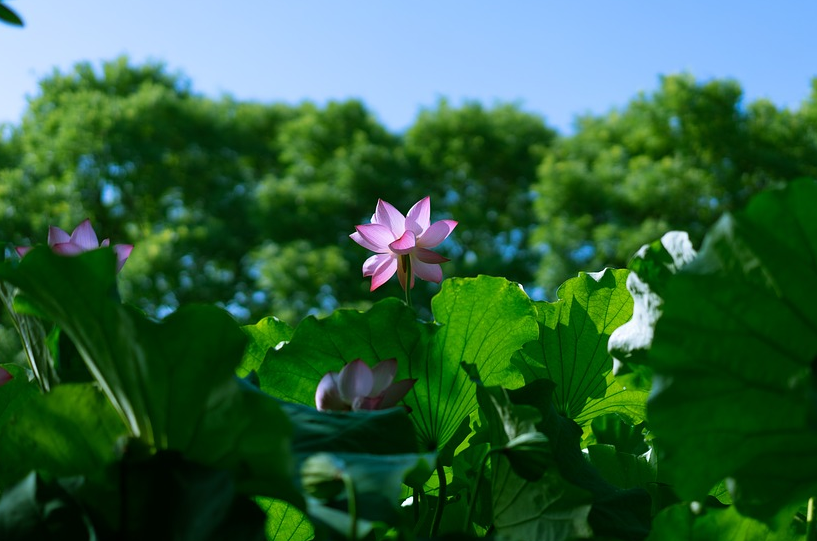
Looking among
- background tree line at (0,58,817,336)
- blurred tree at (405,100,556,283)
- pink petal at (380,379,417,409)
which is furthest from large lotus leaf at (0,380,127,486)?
blurred tree at (405,100,556,283)

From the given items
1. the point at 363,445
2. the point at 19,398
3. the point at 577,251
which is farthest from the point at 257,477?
the point at 577,251

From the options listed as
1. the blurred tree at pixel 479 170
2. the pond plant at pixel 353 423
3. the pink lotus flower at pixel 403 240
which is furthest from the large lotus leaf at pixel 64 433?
the blurred tree at pixel 479 170

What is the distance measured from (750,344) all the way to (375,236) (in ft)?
0.92

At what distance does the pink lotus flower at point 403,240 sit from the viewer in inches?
18.4

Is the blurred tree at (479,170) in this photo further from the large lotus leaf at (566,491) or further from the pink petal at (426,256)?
the large lotus leaf at (566,491)

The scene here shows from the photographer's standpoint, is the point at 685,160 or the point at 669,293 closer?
the point at 669,293

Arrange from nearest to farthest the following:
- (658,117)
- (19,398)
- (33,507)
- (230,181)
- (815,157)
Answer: (33,507), (19,398), (815,157), (658,117), (230,181)

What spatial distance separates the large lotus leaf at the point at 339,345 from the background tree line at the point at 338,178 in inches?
310

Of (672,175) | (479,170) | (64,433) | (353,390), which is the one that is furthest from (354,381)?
(479,170)

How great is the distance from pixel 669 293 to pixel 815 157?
9722 millimetres

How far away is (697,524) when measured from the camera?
26 cm

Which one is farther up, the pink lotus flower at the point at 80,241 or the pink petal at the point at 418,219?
the pink petal at the point at 418,219

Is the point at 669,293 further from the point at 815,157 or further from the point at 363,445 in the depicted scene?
the point at 815,157

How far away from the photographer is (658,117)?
9.48 m
